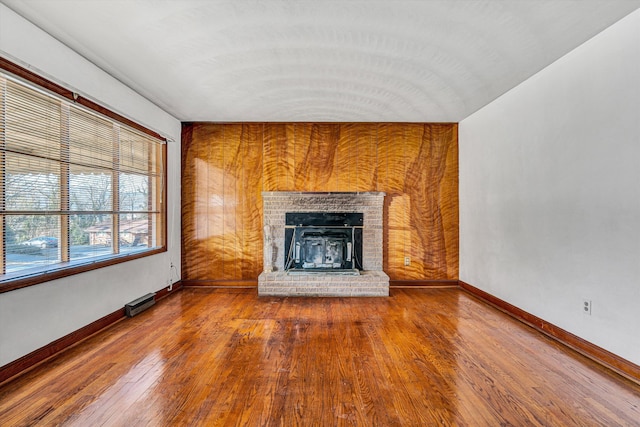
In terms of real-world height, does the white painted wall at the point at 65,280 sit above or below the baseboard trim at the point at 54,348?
above

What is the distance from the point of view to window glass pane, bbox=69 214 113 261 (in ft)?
8.47

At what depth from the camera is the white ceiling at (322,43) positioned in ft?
6.30

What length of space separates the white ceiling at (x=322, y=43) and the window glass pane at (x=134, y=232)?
1.47 meters

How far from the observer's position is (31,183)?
7.11 ft

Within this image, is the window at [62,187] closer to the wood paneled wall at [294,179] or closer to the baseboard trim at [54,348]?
the baseboard trim at [54,348]

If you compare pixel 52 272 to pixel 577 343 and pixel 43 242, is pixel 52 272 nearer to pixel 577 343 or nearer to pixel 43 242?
pixel 43 242

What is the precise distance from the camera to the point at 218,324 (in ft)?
9.60

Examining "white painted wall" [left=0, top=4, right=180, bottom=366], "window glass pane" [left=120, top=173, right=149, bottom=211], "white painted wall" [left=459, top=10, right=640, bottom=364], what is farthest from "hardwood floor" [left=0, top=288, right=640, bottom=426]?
"window glass pane" [left=120, top=173, right=149, bottom=211]

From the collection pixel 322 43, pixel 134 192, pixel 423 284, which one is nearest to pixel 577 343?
pixel 423 284

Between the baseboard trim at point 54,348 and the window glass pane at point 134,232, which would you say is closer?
the baseboard trim at point 54,348

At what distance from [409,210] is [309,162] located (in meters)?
1.71

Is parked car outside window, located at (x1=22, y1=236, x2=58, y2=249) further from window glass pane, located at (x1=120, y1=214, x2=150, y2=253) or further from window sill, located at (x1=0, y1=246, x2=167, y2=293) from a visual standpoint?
window glass pane, located at (x1=120, y1=214, x2=150, y2=253)

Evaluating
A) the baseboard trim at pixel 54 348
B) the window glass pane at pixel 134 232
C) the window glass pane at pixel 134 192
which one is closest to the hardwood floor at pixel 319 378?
the baseboard trim at pixel 54 348

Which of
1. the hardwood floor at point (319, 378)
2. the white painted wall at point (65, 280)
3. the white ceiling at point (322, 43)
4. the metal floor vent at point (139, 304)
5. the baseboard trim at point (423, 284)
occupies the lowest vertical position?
the hardwood floor at point (319, 378)
